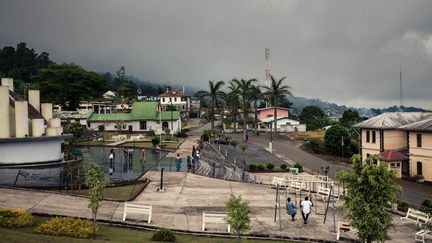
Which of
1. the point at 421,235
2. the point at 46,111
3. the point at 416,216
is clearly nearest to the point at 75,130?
the point at 46,111

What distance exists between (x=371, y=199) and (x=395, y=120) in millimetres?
35979

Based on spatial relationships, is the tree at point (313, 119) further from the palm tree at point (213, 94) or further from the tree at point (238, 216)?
the tree at point (238, 216)

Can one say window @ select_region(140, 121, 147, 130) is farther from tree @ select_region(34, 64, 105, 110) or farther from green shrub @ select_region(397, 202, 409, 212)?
green shrub @ select_region(397, 202, 409, 212)

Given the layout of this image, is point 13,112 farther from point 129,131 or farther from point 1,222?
point 129,131

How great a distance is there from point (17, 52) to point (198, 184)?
17498 centimetres

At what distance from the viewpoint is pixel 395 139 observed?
4694cm

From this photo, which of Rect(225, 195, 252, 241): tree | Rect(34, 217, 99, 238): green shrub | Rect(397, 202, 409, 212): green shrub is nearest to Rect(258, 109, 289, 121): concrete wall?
Rect(397, 202, 409, 212): green shrub

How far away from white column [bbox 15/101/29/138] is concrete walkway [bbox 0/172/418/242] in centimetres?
1066

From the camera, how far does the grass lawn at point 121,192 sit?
24.8m

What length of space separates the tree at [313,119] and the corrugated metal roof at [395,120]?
167 ft

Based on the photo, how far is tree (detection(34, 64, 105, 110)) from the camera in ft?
302

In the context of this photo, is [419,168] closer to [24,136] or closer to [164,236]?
[164,236]

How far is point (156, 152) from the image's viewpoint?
52.5 meters

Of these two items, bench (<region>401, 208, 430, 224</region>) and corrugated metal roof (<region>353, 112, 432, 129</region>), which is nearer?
bench (<region>401, 208, 430, 224</region>)
